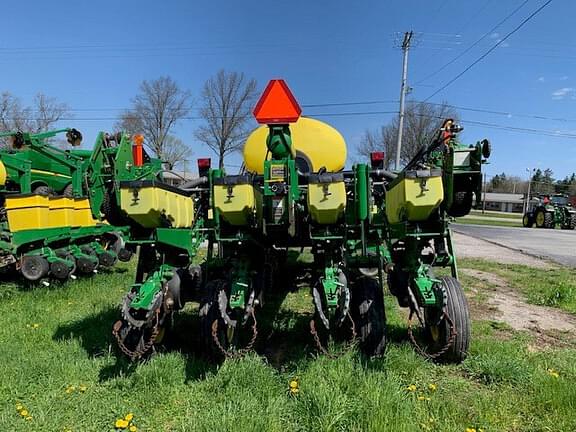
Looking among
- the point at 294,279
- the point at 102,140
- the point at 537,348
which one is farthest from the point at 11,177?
the point at 537,348

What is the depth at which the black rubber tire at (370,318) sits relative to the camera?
3.50 metres

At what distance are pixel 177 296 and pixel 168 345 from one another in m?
0.68

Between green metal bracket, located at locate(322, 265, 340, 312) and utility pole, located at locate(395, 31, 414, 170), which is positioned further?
utility pole, located at locate(395, 31, 414, 170)

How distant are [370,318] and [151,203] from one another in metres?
1.94

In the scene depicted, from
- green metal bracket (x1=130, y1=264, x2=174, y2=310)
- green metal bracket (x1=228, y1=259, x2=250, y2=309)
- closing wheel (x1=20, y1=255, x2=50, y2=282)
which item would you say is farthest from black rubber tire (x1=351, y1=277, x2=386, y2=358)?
closing wheel (x1=20, y1=255, x2=50, y2=282)

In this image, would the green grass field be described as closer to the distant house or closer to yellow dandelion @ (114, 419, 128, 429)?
yellow dandelion @ (114, 419, 128, 429)

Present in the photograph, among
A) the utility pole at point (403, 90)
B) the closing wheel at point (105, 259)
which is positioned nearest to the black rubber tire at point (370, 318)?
the closing wheel at point (105, 259)

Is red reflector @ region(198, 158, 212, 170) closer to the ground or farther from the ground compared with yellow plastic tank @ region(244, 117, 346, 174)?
closer to the ground

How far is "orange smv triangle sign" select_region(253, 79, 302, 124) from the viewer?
3717 mm

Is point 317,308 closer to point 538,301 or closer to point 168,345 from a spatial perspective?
point 168,345

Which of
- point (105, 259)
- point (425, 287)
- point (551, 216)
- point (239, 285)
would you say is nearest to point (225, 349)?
point (239, 285)

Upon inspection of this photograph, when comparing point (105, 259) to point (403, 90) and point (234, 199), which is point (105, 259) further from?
point (403, 90)

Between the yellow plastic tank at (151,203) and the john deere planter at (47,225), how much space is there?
2.34 meters

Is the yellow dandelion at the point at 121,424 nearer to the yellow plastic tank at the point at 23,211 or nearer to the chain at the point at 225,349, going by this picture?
the chain at the point at 225,349
